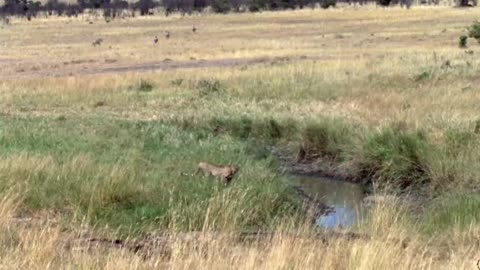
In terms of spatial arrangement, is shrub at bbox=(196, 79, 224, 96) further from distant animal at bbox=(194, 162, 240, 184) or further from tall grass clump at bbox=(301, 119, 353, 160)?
distant animal at bbox=(194, 162, 240, 184)

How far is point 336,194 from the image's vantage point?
46.7 ft

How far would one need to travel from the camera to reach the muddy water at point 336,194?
39.9ft

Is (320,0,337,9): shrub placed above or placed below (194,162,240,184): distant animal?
below

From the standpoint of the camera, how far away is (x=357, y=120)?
1806 cm

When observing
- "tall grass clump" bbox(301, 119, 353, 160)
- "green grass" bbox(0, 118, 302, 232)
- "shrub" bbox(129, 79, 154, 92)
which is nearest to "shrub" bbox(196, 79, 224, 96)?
"shrub" bbox(129, 79, 154, 92)

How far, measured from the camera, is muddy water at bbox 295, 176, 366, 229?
12.2 metres

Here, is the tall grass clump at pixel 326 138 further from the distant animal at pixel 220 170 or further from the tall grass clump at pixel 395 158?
the distant animal at pixel 220 170

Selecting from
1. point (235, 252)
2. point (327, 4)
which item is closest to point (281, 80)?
point (235, 252)

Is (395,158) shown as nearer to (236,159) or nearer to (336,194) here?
(336,194)

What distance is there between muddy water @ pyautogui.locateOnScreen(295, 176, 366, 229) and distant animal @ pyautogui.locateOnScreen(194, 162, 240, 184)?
59.8 inches

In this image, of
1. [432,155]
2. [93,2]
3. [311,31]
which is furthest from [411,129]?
[93,2]

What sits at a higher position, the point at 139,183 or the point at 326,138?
the point at 139,183

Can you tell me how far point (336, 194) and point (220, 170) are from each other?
2647 mm

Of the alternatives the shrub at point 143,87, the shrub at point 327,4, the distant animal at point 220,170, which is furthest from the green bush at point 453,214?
the shrub at point 327,4
